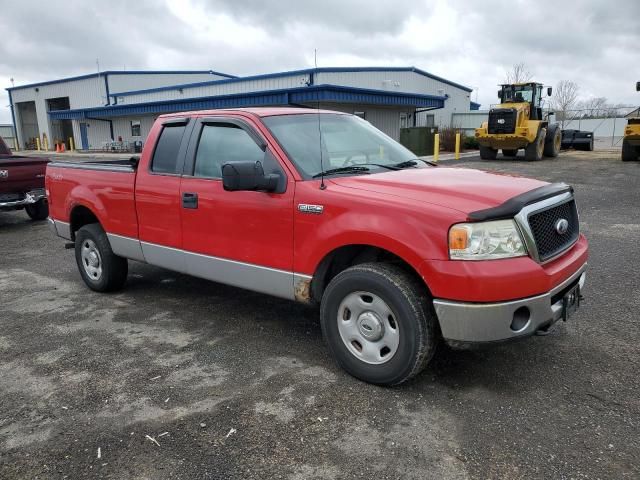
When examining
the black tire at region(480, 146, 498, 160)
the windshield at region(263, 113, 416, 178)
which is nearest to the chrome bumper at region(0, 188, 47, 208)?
the windshield at region(263, 113, 416, 178)

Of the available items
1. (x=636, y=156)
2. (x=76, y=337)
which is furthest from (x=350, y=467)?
(x=636, y=156)

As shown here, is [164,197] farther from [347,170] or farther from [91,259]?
[347,170]

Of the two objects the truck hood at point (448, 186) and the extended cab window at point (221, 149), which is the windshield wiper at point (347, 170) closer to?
the truck hood at point (448, 186)

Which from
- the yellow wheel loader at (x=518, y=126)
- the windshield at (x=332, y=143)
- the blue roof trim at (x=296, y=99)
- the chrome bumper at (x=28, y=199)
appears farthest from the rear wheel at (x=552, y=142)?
the windshield at (x=332, y=143)

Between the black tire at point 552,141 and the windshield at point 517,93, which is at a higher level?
the windshield at point 517,93

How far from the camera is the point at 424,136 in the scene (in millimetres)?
29766

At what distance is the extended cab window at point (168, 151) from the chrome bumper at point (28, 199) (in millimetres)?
6417

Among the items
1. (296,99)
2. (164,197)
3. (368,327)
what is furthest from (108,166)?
(296,99)

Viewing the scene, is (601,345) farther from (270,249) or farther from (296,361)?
(270,249)

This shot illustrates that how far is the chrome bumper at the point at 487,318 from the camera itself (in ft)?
10.3

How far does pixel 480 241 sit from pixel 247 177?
65.2 inches

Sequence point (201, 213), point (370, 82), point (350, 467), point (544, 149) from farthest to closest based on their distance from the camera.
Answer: point (370, 82) → point (544, 149) → point (201, 213) → point (350, 467)

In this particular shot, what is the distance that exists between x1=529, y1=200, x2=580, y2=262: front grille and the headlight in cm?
24

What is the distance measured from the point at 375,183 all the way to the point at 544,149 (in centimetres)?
2380
